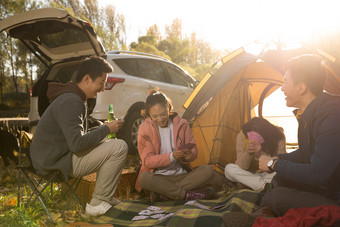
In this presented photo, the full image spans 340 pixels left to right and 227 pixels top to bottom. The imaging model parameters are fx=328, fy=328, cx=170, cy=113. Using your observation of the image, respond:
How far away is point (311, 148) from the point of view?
240cm

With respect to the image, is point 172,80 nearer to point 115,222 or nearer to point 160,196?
point 160,196

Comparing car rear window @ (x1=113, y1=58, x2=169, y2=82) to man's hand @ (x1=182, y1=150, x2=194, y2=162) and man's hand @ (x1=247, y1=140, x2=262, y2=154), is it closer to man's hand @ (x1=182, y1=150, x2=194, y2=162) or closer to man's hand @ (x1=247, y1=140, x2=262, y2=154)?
man's hand @ (x1=182, y1=150, x2=194, y2=162)

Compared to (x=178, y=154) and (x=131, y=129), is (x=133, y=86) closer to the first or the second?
(x=131, y=129)

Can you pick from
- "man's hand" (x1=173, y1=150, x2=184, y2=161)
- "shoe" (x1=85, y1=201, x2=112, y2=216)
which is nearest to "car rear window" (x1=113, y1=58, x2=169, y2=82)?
"man's hand" (x1=173, y1=150, x2=184, y2=161)

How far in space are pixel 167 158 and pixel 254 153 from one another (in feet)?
3.92

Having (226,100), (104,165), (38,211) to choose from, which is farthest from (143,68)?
(38,211)

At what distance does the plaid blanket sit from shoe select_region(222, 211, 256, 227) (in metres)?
0.14

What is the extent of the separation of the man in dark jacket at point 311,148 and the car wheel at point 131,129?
3582 mm

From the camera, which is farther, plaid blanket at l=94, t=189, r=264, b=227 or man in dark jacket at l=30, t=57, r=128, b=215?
man in dark jacket at l=30, t=57, r=128, b=215

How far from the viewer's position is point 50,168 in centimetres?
318

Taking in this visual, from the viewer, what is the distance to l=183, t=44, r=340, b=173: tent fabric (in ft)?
15.6

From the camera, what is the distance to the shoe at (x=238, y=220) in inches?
101

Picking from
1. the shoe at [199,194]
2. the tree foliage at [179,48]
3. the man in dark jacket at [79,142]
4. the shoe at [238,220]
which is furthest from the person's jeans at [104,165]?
the tree foliage at [179,48]

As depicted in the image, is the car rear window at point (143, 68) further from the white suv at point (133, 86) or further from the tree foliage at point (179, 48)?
the tree foliage at point (179, 48)
